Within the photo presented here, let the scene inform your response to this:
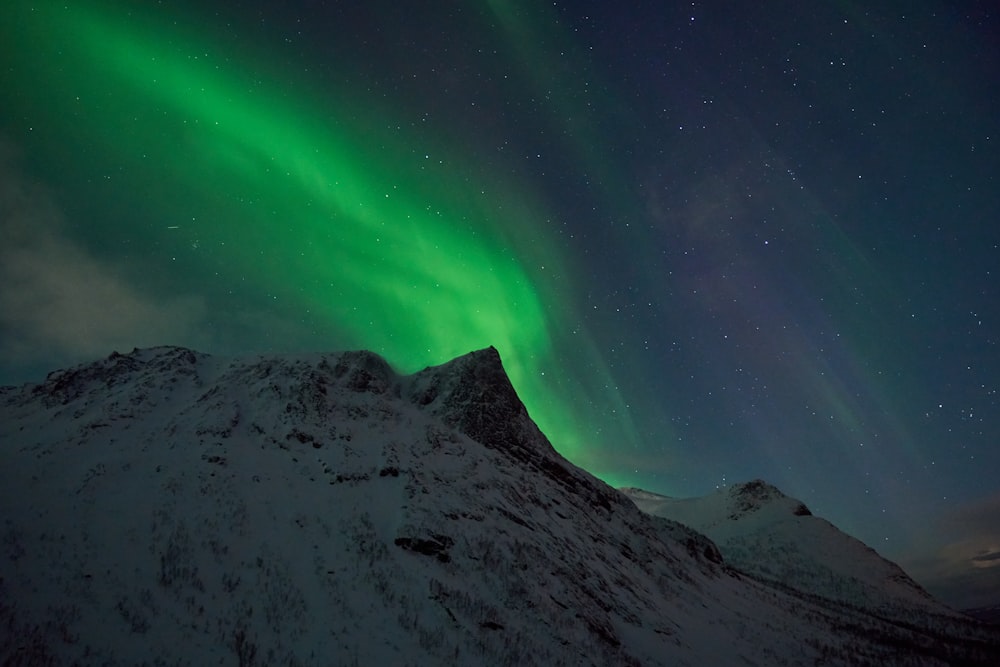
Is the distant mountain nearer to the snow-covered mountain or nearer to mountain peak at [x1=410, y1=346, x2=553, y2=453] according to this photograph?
the snow-covered mountain

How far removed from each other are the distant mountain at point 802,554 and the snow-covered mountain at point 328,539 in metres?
32.6

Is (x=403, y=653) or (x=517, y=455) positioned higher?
(x=517, y=455)

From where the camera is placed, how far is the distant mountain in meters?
69.9

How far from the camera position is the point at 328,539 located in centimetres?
1697

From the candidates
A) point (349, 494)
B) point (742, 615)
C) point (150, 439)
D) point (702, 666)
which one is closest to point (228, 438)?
point (150, 439)

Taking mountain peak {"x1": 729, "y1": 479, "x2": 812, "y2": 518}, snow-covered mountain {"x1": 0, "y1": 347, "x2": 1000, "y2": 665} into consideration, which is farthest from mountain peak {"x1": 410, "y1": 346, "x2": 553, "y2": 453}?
mountain peak {"x1": 729, "y1": 479, "x2": 812, "y2": 518}

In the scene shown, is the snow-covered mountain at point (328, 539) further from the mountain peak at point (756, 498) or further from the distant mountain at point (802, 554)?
the mountain peak at point (756, 498)

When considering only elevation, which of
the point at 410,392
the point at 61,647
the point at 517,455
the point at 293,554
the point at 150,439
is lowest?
the point at 61,647

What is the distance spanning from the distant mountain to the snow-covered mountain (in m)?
A: 32.6

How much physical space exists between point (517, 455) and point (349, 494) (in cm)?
1722

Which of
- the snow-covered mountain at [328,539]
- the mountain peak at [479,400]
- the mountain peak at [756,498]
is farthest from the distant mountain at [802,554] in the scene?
the mountain peak at [479,400]

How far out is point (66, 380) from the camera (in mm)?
31656

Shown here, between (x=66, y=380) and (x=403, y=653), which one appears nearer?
(x=403, y=653)

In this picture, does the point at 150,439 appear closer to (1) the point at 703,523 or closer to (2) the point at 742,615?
(2) the point at 742,615
